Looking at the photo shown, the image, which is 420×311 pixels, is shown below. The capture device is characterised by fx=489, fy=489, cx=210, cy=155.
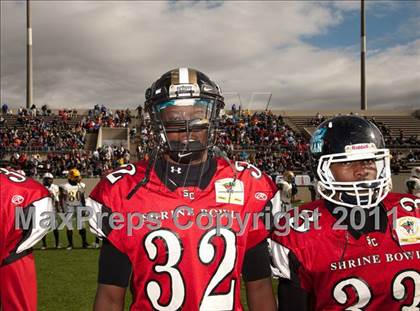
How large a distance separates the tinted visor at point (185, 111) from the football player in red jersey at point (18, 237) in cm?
77

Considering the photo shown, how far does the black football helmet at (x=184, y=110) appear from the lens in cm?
239

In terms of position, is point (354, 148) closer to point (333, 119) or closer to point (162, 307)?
point (333, 119)

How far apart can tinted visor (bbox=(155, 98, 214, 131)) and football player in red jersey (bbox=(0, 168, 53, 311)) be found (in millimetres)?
769

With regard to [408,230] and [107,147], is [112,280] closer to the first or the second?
[408,230]

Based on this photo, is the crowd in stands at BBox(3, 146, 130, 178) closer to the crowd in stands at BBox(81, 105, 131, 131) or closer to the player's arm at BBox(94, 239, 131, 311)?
the crowd in stands at BBox(81, 105, 131, 131)

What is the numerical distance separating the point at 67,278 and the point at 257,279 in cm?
595

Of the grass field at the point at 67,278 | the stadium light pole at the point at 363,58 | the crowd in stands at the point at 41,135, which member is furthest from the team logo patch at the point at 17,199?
the stadium light pole at the point at 363,58

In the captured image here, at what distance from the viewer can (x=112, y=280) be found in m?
2.28

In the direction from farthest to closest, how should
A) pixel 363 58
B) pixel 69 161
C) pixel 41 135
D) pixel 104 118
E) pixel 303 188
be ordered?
pixel 363 58, pixel 104 118, pixel 41 135, pixel 69 161, pixel 303 188

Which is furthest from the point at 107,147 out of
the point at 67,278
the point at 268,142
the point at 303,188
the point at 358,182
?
the point at 358,182

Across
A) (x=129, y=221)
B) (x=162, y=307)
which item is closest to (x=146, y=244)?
(x=129, y=221)

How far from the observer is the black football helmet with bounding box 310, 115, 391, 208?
Result: 7.93ft

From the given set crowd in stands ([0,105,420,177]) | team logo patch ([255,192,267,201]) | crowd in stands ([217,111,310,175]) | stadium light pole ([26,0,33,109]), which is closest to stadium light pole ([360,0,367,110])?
crowd in stands ([0,105,420,177])

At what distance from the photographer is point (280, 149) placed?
27.9 metres
